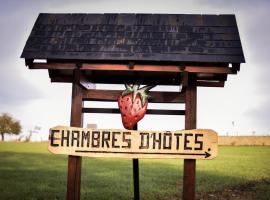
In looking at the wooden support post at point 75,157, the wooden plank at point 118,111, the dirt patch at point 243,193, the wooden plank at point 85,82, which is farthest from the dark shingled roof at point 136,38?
the dirt patch at point 243,193

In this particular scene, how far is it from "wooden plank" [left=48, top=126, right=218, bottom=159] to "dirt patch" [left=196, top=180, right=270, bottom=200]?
20.5ft

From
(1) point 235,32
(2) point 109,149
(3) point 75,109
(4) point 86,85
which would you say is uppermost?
(1) point 235,32

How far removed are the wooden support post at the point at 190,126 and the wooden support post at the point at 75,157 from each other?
6.13ft

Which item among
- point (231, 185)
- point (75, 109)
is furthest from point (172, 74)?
point (231, 185)

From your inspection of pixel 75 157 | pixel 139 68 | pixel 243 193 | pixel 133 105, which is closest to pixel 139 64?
pixel 139 68

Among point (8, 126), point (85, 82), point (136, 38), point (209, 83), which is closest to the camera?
point (136, 38)

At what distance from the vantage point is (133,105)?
6.10 meters

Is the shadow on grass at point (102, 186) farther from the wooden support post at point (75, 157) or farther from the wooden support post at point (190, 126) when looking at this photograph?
the wooden support post at point (190, 126)

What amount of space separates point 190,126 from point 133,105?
1051 mm

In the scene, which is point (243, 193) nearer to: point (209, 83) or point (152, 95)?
point (209, 83)

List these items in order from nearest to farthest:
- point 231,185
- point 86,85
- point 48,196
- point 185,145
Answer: point 185,145
point 86,85
point 48,196
point 231,185

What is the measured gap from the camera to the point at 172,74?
6.85 meters

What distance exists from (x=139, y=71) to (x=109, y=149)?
149 centimetres

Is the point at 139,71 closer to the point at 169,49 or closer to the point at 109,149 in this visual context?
the point at 169,49
